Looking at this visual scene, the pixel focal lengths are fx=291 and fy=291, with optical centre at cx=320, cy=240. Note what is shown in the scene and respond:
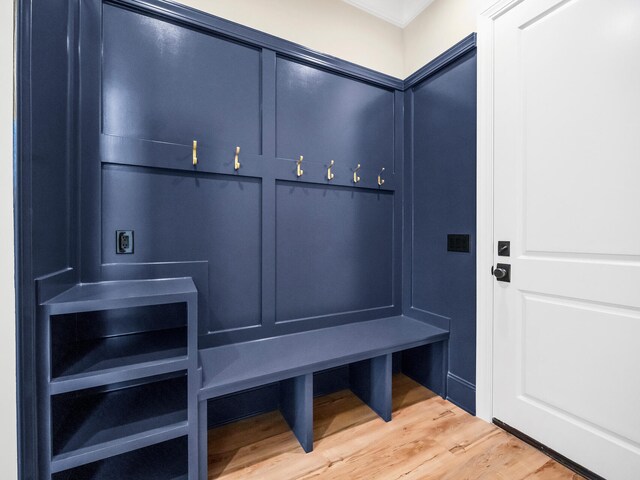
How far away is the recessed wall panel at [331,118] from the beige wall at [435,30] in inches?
12.7

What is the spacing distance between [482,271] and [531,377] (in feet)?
1.86

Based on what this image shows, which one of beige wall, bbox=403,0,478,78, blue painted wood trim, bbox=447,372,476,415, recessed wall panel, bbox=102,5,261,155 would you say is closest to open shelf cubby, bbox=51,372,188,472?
recessed wall panel, bbox=102,5,261,155

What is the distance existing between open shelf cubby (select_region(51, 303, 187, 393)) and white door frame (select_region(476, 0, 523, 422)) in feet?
5.13

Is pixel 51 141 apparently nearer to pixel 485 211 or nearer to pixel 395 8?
pixel 485 211

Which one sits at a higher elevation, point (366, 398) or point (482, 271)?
point (482, 271)

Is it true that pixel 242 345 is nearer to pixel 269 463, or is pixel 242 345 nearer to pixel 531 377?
pixel 269 463

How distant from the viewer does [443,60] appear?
6.12 feet

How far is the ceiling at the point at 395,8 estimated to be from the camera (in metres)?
2.07

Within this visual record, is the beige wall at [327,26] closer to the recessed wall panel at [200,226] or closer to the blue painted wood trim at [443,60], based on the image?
the blue painted wood trim at [443,60]

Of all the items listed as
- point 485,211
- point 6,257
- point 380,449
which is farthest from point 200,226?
point 485,211

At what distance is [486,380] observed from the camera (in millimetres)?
1652

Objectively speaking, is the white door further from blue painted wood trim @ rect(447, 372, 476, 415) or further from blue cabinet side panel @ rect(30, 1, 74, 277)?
blue cabinet side panel @ rect(30, 1, 74, 277)

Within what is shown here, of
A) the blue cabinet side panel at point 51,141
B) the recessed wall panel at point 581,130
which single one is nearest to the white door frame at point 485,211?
the recessed wall panel at point 581,130

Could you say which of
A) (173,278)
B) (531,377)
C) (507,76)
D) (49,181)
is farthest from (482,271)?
(49,181)
